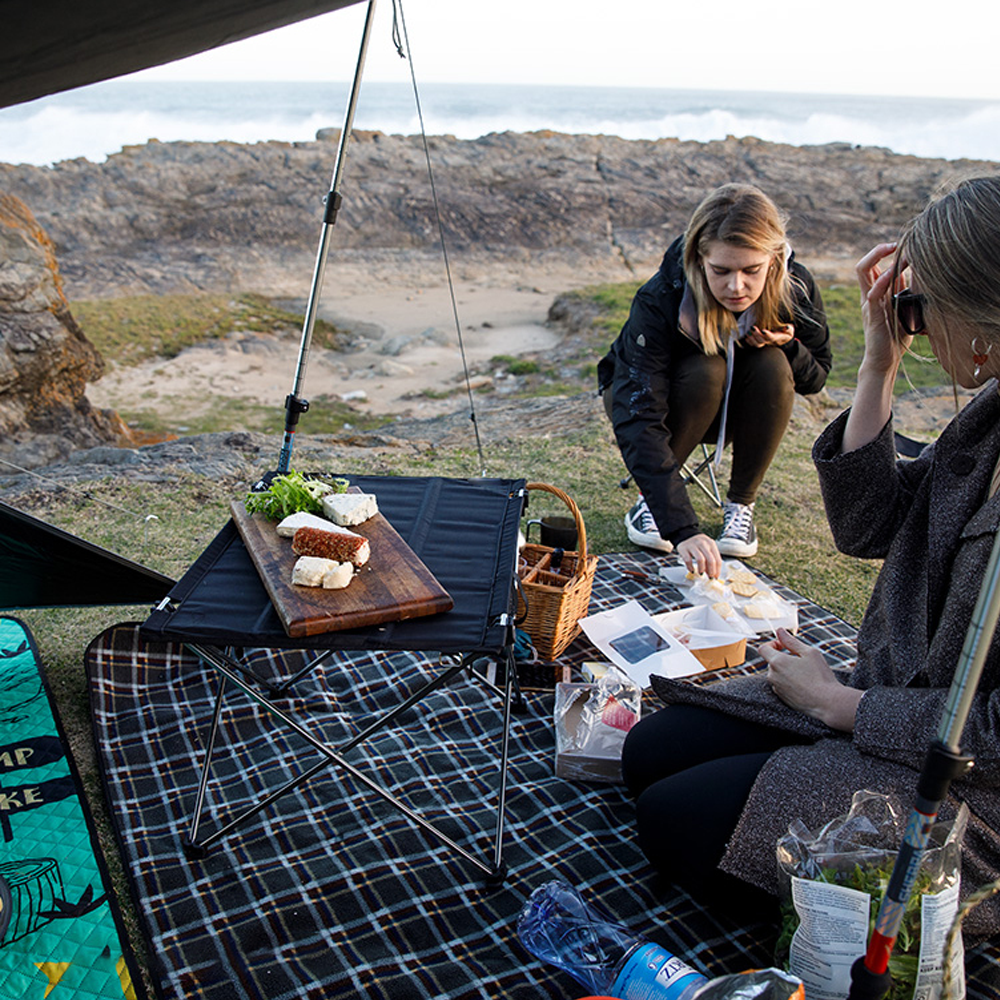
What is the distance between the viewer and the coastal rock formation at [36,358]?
5141 millimetres

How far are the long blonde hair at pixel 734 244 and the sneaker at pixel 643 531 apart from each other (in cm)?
78

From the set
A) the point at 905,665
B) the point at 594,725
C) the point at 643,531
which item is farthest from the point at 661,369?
the point at 905,665

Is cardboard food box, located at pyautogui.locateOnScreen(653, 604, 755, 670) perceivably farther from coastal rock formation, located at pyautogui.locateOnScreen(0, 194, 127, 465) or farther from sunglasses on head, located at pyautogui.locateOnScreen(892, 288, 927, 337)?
coastal rock formation, located at pyautogui.locateOnScreen(0, 194, 127, 465)

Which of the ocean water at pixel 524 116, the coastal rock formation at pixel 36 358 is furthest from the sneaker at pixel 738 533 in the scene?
the ocean water at pixel 524 116

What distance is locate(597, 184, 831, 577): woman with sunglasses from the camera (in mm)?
2750

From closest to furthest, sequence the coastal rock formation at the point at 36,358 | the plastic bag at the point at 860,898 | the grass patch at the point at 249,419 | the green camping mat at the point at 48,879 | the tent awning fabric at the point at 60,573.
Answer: the plastic bag at the point at 860,898
the green camping mat at the point at 48,879
the tent awning fabric at the point at 60,573
the coastal rock formation at the point at 36,358
the grass patch at the point at 249,419

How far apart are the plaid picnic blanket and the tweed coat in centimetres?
40

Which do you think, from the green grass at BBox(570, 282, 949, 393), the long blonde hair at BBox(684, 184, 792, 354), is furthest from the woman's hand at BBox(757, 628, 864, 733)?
the green grass at BBox(570, 282, 949, 393)

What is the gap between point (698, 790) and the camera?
1688 mm

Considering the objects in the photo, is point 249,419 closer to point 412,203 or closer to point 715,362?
point 715,362

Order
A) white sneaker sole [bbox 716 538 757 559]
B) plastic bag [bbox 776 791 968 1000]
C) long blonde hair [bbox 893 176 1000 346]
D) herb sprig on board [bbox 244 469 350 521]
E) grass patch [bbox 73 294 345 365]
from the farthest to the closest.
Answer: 1. grass patch [bbox 73 294 345 365]
2. white sneaker sole [bbox 716 538 757 559]
3. herb sprig on board [bbox 244 469 350 521]
4. long blonde hair [bbox 893 176 1000 346]
5. plastic bag [bbox 776 791 968 1000]

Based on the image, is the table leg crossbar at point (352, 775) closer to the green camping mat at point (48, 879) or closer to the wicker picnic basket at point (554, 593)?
the green camping mat at point (48, 879)

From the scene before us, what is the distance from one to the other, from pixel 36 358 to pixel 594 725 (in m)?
4.63

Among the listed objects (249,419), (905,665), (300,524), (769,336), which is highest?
(769,336)
